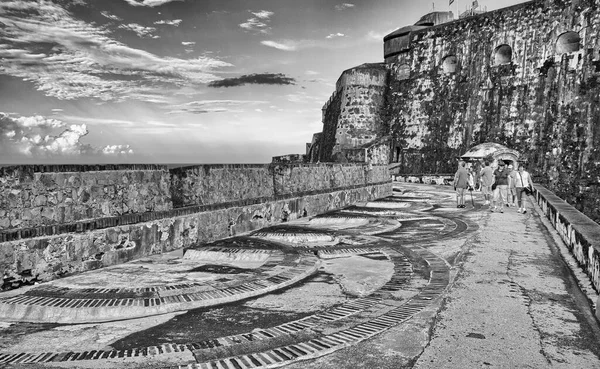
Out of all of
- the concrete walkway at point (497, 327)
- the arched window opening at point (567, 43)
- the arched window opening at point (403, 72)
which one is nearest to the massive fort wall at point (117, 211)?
the concrete walkway at point (497, 327)

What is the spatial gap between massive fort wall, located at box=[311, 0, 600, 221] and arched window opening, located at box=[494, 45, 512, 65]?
49 mm

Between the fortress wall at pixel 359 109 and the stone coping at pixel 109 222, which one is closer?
the stone coping at pixel 109 222

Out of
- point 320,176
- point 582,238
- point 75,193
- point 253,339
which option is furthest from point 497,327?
point 320,176

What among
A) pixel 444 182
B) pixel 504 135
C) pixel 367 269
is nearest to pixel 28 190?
pixel 367 269

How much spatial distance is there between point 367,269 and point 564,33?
21.7 metres

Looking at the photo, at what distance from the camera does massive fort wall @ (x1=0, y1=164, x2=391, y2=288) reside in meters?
4.28

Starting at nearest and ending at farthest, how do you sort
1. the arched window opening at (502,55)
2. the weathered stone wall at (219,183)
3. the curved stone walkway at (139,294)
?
the curved stone walkway at (139,294) → the weathered stone wall at (219,183) → the arched window opening at (502,55)

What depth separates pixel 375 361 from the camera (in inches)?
106

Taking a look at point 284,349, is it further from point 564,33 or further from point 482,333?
point 564,33

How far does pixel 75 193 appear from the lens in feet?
15.6

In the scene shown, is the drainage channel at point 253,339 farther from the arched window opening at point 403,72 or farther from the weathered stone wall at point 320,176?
the arched window opening at point 403,72

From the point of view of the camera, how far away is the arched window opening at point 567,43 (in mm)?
21219

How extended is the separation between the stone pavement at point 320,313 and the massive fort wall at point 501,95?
17.3 meters

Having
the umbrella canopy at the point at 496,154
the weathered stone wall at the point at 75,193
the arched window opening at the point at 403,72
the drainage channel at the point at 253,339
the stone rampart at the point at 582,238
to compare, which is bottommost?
the drainage channel at the point at 253,339
